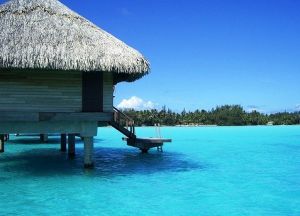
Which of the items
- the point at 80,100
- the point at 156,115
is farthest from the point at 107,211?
the point at 156,115

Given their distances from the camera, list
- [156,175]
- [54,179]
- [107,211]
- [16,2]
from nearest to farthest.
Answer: [107,211] < [54,179] < [156,175] < [16,2]

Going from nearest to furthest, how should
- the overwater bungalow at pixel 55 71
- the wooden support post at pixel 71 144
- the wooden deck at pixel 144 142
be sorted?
the overwater bungalow at pixel 55 71 < the wooden support post at pixel 71 144 < the wooden deck at pixel 144 142

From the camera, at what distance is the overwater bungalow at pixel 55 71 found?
12.7 metres

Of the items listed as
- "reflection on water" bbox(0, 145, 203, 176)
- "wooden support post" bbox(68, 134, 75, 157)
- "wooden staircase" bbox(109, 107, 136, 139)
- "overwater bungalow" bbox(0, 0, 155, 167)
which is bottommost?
"reflection on water" bbox(0, 145, 203, 176)

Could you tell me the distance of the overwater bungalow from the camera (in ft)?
41.7

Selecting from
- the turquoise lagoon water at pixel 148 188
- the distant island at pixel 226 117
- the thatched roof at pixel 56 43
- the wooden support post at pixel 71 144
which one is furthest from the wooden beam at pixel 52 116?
the distant island at pixel 226 117

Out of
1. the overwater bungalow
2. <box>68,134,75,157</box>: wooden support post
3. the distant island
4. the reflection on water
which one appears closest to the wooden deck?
the reflection on water

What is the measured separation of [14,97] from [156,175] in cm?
491

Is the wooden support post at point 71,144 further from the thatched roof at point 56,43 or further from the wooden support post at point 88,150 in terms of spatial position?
the thatched roof at point 56,43

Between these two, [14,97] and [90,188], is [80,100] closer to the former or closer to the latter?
[14,97]

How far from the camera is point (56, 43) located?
13156 millimetres

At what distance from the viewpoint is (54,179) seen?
12695 mm

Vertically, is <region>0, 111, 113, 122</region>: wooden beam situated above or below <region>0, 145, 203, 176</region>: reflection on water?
above

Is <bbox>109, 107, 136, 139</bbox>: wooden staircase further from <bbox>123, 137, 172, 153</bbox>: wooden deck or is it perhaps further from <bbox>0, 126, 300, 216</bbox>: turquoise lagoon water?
<bbox>0, 126, 300, 216</bbox>: turquoise lagoon water
